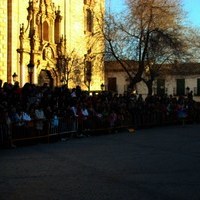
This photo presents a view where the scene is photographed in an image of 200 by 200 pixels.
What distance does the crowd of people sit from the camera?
19766mm

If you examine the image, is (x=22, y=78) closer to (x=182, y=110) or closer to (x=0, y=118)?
(x=182, y=110)

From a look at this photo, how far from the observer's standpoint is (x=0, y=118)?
1786cm

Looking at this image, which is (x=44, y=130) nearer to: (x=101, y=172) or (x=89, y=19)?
(x=101, y=172)

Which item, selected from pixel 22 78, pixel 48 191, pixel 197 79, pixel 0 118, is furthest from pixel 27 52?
pixel 197 79

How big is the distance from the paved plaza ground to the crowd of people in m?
1.84

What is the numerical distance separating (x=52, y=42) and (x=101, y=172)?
32.2 metres

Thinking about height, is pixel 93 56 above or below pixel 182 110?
above

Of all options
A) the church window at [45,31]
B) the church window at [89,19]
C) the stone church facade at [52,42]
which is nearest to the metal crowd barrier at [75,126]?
the stone church facade at [52,42]

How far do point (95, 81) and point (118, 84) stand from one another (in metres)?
22.0

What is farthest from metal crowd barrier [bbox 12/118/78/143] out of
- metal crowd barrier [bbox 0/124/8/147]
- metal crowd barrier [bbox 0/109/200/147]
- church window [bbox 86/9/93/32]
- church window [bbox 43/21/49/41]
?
church window [bbox 86/9/93/32]

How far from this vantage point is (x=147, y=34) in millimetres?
34562

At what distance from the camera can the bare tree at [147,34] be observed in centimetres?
3503

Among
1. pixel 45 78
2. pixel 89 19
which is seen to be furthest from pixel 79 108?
pixel 89 19

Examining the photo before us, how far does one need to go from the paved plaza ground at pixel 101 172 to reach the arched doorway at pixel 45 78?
24.1 meters
